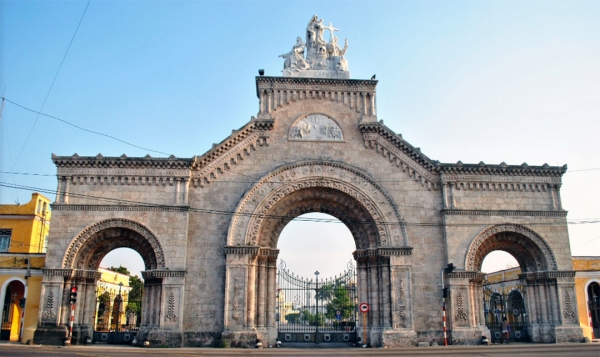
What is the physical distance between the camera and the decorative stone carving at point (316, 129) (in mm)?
25453

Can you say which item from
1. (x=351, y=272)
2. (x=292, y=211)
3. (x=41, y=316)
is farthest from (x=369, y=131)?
(x=41, y=316)

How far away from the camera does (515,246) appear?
1005 inches

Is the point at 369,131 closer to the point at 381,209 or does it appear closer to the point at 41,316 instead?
the point at 381,209

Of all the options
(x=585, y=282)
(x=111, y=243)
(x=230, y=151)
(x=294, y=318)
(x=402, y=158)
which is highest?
(x=230, y=151)

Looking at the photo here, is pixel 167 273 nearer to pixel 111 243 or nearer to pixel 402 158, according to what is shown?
pixel 111 243

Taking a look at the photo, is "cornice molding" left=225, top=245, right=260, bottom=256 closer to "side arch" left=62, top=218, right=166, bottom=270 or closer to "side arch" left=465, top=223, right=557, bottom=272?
"side arch" left=62, top=218, right=166, bottom=270

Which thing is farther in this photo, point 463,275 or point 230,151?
point 230,151

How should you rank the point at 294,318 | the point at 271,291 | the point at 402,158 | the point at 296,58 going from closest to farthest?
the point at 271,291 < the point at 402,158 < the point at 296,58 < the point at 294,318

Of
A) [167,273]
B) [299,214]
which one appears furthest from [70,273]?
[299,214]

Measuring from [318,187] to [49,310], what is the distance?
1346 centimetres

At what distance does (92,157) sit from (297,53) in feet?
38.2

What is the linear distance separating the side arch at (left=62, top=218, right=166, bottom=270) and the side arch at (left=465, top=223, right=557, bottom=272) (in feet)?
48.8

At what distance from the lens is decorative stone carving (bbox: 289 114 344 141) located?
25.5 m

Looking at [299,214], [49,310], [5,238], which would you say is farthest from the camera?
[5,238]
